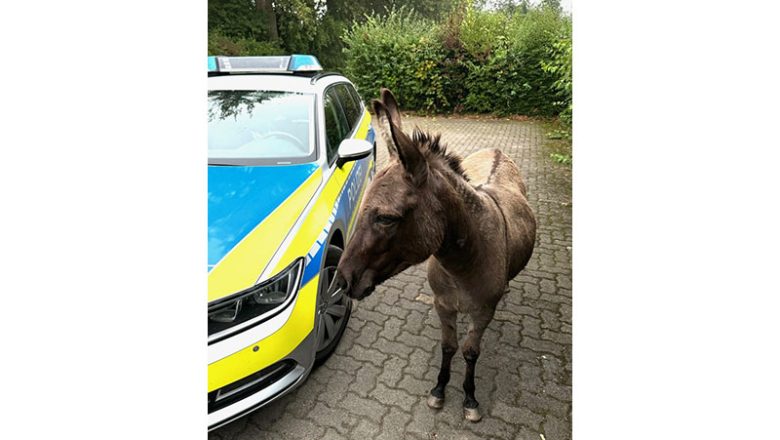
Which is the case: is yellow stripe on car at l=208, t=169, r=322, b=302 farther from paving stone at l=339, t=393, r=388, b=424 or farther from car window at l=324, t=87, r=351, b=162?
paving stone at l=339, t=393, r=388, b=424

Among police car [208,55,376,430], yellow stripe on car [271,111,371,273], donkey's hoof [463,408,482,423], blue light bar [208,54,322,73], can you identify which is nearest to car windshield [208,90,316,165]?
police car [208,55,376,430]

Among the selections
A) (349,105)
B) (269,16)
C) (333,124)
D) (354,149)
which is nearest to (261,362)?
(354,149)

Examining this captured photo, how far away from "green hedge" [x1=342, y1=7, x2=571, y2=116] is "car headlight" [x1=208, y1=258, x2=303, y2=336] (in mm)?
13026

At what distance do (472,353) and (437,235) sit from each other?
1.02 metres

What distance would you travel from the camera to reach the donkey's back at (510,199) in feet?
8.67

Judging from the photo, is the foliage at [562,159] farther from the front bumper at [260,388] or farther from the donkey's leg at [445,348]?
the front bumper at [260,388]

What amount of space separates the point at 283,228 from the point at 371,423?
4.35ft

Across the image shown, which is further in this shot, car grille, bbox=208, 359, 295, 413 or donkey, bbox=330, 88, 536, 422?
car grille, bbox=208, 359, 295, 413

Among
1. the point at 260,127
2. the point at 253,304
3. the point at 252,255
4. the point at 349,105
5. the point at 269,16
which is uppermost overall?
the point at 269,16

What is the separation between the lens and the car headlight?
Result: 1986 mm

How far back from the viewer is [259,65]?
387 cm

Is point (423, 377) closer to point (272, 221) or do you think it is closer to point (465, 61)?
point (272, 221)

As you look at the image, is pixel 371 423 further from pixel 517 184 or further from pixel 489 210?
pixel 517 184

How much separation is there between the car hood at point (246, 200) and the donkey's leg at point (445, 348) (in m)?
1.14
